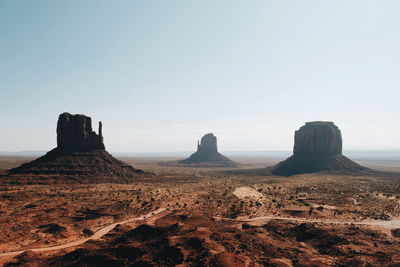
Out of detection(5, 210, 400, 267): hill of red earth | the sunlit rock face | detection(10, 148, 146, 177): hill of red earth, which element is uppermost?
the sunlit rock face

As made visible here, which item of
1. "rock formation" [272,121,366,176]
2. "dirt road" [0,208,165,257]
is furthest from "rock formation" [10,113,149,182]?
"rock formation" [272,121,366,176]

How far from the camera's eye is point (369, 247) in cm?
3156

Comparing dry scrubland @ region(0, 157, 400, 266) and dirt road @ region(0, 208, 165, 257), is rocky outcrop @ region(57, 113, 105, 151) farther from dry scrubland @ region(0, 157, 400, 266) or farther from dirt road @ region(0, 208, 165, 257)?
dirt road @ region(0, 208, 165, 257)

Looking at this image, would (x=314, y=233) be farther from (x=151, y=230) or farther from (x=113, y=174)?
(x=113, y=174)

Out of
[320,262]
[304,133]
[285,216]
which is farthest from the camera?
[304,133]

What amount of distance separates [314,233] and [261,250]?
444 inches

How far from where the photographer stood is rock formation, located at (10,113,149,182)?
8531 centimetres

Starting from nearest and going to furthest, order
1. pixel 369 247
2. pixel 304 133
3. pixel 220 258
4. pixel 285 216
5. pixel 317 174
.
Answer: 1. pixel 220 258
2. pixel 369 247
3. pixel 285 216
4. pixel 317 174
5. pixel 304 133

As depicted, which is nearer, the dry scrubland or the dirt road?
the dry scrubland

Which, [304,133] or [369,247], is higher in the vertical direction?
[304,133]

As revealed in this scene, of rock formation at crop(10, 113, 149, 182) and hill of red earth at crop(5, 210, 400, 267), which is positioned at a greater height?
rock formation at crop(10, 113, 149, 182)

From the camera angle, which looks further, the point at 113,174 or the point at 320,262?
the point at 113,174

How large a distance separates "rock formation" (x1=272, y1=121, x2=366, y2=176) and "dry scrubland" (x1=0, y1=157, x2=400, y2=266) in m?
63.2

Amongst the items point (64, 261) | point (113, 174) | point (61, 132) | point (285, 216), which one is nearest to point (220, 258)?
point (64, 261)
